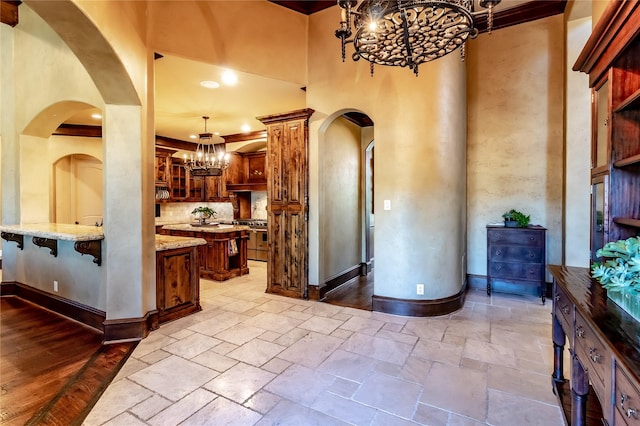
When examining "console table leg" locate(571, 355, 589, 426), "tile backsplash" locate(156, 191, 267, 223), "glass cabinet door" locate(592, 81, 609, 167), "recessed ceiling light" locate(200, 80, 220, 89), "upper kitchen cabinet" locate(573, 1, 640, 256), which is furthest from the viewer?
"tile backsplash" locate(156, 191, 267, 223)

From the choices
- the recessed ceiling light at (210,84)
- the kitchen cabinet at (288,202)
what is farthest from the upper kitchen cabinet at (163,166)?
the kitchen cabinet at (288,202)

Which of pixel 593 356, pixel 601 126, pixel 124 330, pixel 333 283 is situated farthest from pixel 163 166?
pixel 593 356

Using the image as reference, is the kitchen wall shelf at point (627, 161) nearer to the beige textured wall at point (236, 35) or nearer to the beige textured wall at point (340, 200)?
the beige textured wall at point (340, 200)

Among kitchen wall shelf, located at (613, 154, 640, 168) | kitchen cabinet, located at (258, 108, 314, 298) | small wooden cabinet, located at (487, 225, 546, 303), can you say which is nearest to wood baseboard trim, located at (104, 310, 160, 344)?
kitchen cabinet, located at (258, 108, 314, 298)

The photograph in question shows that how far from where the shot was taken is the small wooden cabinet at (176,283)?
345 centimetres

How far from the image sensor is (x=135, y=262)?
313cm

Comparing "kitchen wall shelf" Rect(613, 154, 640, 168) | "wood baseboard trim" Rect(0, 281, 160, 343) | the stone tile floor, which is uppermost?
"kitchen wall shelf" Rect(613, 154, 640, 168)

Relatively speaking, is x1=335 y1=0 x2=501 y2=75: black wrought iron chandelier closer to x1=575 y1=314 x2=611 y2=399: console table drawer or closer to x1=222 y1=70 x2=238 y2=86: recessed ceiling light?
x1=575 y1=314 x2=611 y2=399: console table drawer

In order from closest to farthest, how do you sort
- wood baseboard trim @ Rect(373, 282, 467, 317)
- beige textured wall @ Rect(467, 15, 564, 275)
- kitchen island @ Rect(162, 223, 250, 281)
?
wood baseboard trim @ Rect(373, 282, 467, 317) → beige textured wall @ Rect(467, 15, 564, 275) → kitchen island @ Rect(162, 223, 250, 281)

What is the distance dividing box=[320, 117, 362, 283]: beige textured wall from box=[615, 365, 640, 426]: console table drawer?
3.46 meters

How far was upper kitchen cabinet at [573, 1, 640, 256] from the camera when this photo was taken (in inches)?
67.4

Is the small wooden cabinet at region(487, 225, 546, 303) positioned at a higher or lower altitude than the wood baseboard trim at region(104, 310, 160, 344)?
higher

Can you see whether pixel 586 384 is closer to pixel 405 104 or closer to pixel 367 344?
pixel 367 344

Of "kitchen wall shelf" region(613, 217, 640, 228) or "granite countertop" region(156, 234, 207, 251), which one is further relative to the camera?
"granite countertop" region(156, 234, 207, 251)
